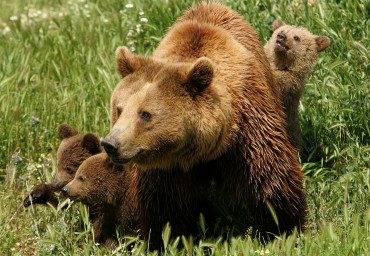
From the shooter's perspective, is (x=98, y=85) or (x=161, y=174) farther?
(x=98, y=85)

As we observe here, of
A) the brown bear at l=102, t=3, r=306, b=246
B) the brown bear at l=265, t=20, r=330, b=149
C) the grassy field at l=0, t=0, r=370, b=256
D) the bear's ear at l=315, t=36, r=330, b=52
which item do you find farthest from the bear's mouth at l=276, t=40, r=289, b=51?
the brown bear at l=102, t=3, r=306, b=246

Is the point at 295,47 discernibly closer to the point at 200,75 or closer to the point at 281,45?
the point at 281,45

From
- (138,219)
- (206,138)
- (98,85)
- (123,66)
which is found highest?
(123,66)

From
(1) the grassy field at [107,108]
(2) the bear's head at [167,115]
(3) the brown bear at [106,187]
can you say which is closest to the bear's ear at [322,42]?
(1) the grassy field at [107,108]

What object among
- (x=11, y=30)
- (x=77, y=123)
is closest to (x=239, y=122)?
(x=77, y=123)

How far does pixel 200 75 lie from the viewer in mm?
4902

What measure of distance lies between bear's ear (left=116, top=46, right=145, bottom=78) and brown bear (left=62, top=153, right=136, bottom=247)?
1.01 m

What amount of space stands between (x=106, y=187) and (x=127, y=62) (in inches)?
52.6

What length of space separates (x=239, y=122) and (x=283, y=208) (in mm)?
893

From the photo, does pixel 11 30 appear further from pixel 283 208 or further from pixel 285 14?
pixel 283 208

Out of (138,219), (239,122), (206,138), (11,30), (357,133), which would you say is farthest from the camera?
(11,30)

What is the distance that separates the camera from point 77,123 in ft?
24.7

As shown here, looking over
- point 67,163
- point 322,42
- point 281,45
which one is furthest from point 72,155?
point 322,42

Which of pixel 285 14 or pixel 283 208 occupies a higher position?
pixel 285 14
